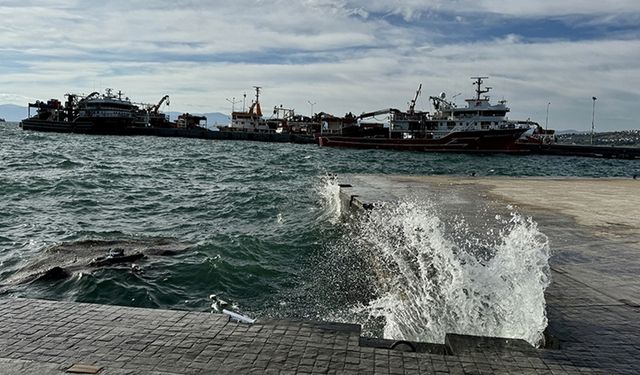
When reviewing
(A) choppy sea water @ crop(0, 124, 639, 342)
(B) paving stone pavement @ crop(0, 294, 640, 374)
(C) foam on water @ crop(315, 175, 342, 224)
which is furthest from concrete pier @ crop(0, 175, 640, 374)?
(C) foam on water @ crop(315, 175, 342, 224)

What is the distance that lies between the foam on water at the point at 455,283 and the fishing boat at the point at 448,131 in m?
46.8

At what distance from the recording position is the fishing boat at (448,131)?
52.4m

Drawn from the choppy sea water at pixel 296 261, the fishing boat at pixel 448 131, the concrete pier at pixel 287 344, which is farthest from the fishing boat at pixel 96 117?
the concrete pier at pixel 287 344

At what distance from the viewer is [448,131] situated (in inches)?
2211

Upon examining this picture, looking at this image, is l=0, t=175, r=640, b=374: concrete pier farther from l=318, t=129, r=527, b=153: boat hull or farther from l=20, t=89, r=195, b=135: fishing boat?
l=20, t=89, r=195, b=135: fishing boat

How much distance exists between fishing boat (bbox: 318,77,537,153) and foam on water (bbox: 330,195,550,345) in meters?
46.8

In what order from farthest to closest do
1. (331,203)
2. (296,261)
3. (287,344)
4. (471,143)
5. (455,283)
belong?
(471,143)
(331,203)
(296,261)
(455,283)
(287,344)

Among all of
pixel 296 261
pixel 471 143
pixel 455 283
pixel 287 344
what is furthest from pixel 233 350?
pixel 471 143

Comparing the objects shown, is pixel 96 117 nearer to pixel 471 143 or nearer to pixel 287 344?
pixel 471 143

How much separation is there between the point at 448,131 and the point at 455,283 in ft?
174

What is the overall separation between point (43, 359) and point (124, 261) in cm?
479

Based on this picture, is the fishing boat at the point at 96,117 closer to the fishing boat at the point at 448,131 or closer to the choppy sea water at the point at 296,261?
the fishing boat at the point at 448,131

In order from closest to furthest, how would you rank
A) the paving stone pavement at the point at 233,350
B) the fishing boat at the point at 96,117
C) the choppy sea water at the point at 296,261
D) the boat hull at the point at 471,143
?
the paving stone pavement at the point at 233,350
the choppy sea water at the point at 296,261
the boat hull at the point at 471,143
the fishing boat at the point at 96,117

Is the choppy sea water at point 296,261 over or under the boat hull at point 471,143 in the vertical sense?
under
